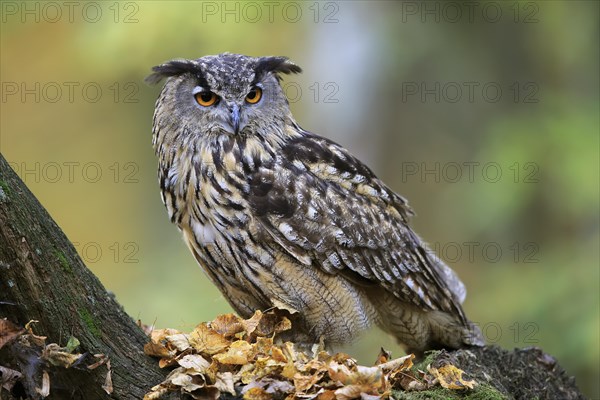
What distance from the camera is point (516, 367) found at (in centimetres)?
400

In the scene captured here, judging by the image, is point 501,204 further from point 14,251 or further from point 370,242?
point 14,251

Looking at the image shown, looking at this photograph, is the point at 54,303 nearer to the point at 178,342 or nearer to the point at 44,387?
the point at 44,387

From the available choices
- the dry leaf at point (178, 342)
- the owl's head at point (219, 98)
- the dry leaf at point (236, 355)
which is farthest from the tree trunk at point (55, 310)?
the owl's head at point (219, 98)

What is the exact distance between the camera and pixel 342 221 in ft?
12.4

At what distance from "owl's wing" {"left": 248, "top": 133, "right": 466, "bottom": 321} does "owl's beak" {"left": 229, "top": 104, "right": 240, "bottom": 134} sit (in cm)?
25

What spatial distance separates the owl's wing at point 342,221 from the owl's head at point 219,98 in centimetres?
24

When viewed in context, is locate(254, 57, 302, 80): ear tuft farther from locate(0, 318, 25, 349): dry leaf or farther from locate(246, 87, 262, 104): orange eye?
locate(0, 318, 25, 349): dry leaf

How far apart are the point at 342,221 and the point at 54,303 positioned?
1.62m

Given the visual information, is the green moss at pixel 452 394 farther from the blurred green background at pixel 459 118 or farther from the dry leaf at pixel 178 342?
the blurred green background at pixel 459 118

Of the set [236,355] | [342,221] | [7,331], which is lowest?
[7,331]

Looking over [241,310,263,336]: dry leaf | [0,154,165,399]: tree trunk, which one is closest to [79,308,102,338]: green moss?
[0,154,165,399]: tree trunk

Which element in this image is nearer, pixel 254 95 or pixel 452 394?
pixel 452 394

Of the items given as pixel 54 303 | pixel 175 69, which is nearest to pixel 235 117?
pixel 175 69

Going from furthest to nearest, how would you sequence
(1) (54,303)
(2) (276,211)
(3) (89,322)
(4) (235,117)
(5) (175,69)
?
(5) (175,69) → (4) (235,117) → (2) (276,211) → (3) (89,322) → (1) (54,303)
